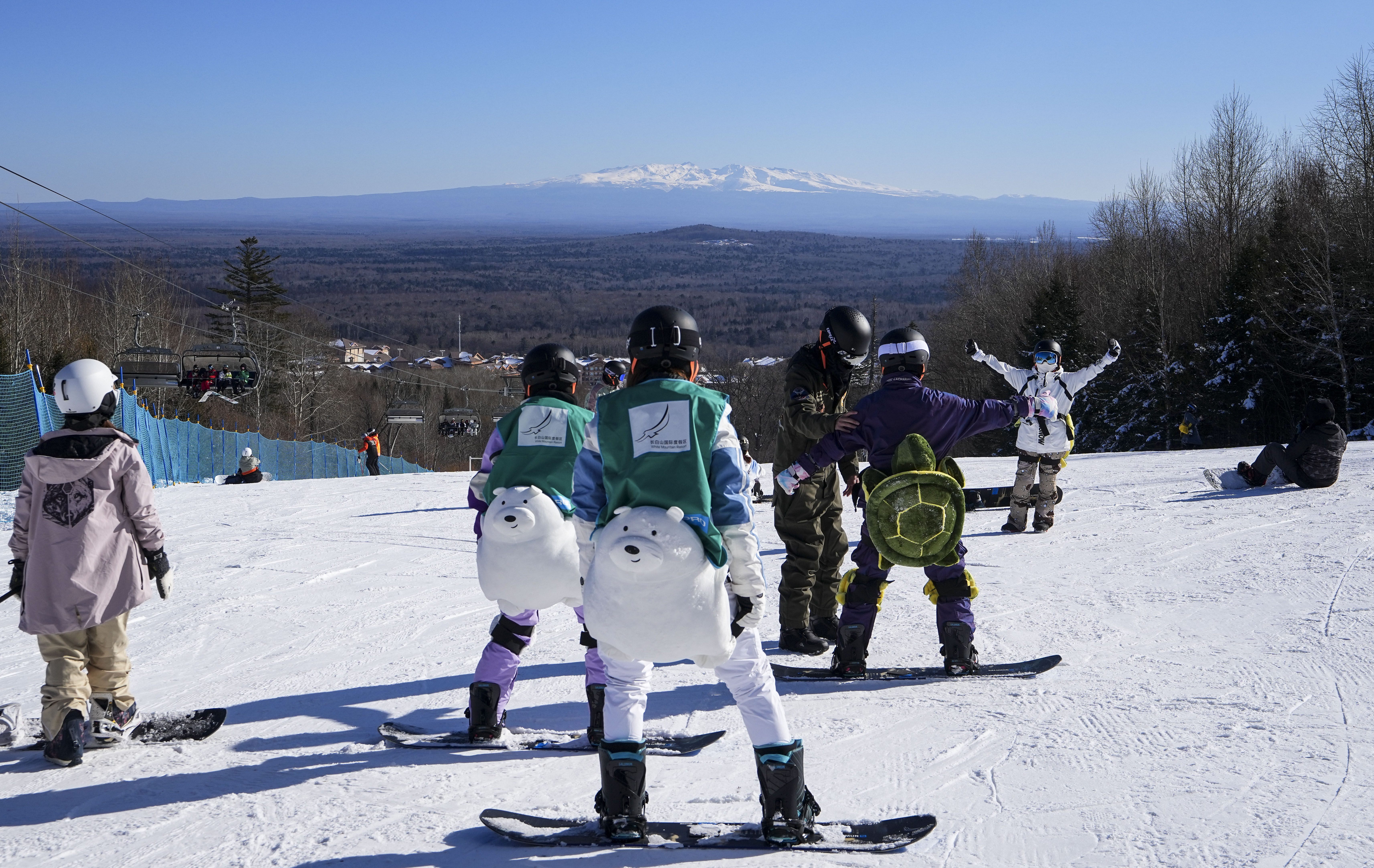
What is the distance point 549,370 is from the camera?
4547mm

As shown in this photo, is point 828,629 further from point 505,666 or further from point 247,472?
point 247,472

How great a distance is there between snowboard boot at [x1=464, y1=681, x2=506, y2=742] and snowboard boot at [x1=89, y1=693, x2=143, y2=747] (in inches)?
61.3

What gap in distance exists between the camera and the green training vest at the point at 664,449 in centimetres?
318

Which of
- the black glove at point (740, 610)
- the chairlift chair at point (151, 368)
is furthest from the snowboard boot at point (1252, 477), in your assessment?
the chairlift chair at point (151, 368)

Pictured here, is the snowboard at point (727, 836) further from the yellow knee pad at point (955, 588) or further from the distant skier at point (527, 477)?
the yellow knee pad at point (955, 588)

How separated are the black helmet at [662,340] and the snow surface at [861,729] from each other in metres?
1.64

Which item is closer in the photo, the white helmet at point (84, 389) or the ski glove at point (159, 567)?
the white helmet at point (84, 389)

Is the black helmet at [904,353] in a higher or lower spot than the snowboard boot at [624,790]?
higher

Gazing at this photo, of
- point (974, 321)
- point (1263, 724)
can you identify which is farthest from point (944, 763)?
point (974, 321)

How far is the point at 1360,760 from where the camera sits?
3879 millimetres

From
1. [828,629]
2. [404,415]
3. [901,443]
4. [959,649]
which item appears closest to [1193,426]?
[404,415]

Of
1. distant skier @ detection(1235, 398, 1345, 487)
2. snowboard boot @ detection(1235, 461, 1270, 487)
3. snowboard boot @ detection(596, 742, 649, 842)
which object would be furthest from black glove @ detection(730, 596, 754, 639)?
snowboard boot @ detection(1235, 461, 1270, 487)

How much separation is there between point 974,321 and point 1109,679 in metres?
64.6

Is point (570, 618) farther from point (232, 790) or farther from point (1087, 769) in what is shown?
point (1087, 769)
